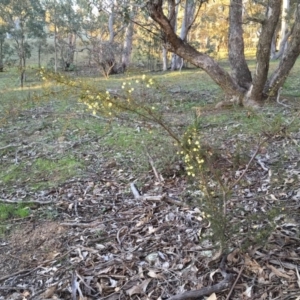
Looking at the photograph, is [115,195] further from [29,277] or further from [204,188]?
[204,188]

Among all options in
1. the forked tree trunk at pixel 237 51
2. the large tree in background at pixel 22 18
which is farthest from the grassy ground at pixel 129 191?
the large tree in background at pixel 22 18

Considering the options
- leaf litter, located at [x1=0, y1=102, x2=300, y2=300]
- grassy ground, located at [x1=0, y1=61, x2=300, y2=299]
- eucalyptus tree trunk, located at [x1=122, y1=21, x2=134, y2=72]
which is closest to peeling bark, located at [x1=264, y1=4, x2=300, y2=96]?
grassy ground, located at [x1=0, y1=61, x2=300, y2=299]

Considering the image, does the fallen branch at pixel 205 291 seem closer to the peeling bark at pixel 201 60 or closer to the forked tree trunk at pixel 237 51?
the peeling bark at pixel 201 60

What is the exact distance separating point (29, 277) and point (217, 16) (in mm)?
23271

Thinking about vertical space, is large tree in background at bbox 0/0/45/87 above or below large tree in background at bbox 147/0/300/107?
above

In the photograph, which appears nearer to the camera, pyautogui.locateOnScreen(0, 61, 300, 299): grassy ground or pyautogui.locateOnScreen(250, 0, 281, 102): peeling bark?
pyautogui.locateOnScreen(0, 61, 300, 299): grassy ground

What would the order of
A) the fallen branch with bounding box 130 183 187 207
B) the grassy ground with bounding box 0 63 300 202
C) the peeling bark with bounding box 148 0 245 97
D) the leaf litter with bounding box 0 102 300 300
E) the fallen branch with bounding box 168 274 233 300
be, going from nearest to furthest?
the fallen branch with bounding box 168 274 233 300 → the leaf litter with bounding box 0 102 300 300 → the fallen branch with bounding box 130 183 187 207 → the grassy ground with bounding box 0 63 300 202 → the peeling bark with bounding box 148 0 245 97

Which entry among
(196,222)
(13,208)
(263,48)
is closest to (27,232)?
(13,208)

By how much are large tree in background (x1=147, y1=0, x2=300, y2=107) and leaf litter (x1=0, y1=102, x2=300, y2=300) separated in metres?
2.70

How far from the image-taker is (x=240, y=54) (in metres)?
7.40

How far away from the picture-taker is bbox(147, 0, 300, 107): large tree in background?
6.00m

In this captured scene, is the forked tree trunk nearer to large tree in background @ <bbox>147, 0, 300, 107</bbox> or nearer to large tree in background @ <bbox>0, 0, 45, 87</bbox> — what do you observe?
large tree in background @ <bbox>147, 0, 300, 107</bbox>

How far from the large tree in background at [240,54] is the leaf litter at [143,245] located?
270 cm

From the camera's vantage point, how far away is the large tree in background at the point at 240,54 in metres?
6.00
